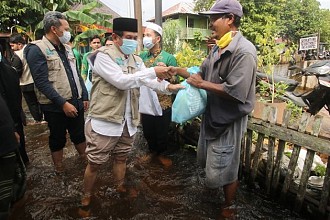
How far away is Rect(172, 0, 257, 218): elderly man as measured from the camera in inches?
86.8

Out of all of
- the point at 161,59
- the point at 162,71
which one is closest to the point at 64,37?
the point at 161,59

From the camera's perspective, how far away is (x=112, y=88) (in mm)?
2672

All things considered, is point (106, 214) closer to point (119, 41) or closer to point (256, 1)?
point (119, 41)

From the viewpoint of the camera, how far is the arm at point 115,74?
256cm

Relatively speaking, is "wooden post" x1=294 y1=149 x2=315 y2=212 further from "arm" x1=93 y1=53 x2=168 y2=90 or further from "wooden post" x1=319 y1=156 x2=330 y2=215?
"arm" x1=93 y1=53 x2=168 y2=90

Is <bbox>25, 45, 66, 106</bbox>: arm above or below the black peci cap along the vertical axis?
below

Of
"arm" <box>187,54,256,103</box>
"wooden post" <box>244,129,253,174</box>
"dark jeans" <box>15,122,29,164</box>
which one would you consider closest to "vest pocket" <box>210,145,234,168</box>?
"arm" <box>187,54,256,103</box>

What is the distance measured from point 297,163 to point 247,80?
4.72 ft

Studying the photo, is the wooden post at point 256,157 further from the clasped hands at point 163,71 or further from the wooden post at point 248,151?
the clasped hands at point 163,71

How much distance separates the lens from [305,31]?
38.3m

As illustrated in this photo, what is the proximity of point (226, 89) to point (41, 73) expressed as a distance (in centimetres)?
218

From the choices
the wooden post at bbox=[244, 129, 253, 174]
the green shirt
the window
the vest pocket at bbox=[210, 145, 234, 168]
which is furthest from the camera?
the window

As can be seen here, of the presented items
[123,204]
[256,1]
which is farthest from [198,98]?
[256,1]

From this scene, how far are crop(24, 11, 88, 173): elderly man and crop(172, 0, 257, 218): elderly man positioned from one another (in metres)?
1.71
